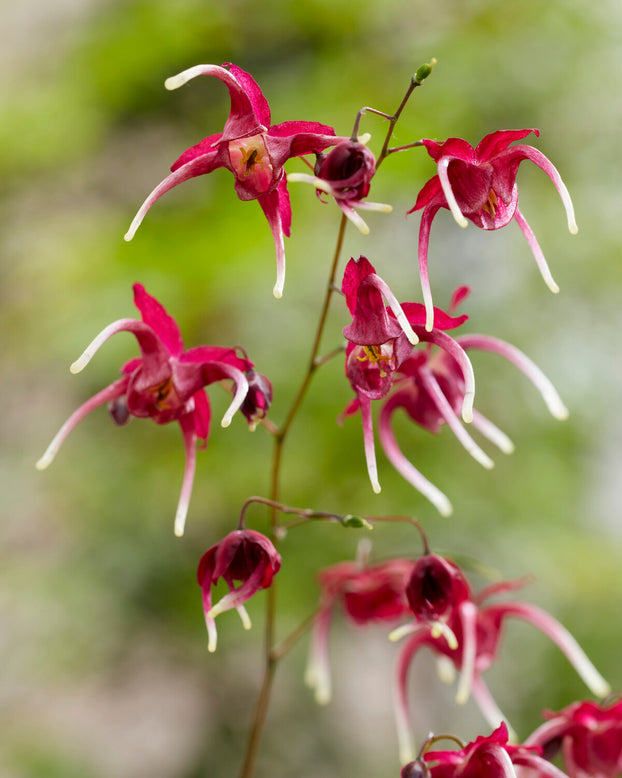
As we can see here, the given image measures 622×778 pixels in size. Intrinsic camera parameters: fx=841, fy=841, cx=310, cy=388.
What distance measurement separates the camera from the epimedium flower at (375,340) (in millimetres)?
447

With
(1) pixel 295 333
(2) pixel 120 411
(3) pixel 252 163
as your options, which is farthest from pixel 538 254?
(1) pixel 295 333

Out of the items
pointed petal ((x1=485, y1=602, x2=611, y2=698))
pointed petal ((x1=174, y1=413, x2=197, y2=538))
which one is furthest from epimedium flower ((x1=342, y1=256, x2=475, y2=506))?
pointed petal ((x1=485, y1=602, x2=611, y2=698))

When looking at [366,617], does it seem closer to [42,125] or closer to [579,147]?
[42,125]

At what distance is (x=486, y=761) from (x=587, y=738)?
0.40 ft

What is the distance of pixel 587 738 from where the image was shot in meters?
0.54

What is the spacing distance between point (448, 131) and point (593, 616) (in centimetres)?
85

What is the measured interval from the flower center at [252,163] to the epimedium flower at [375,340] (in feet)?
0.21

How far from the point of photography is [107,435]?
4.95ft

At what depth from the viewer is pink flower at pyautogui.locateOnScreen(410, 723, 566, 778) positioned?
43cm

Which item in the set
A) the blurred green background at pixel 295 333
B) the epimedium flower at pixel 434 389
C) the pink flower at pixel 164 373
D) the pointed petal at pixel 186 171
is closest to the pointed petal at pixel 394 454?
the epimedium flower at pixel 434 389

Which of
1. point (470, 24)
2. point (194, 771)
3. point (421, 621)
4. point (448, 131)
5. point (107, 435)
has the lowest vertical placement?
point (194, 771)

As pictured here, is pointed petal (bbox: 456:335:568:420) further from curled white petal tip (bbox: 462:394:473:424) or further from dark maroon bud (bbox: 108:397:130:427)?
dark maroon bud (bbox: 108:397:130:427)

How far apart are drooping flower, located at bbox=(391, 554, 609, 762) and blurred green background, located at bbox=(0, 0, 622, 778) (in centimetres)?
67

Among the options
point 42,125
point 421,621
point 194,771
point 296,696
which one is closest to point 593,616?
point 296,696
